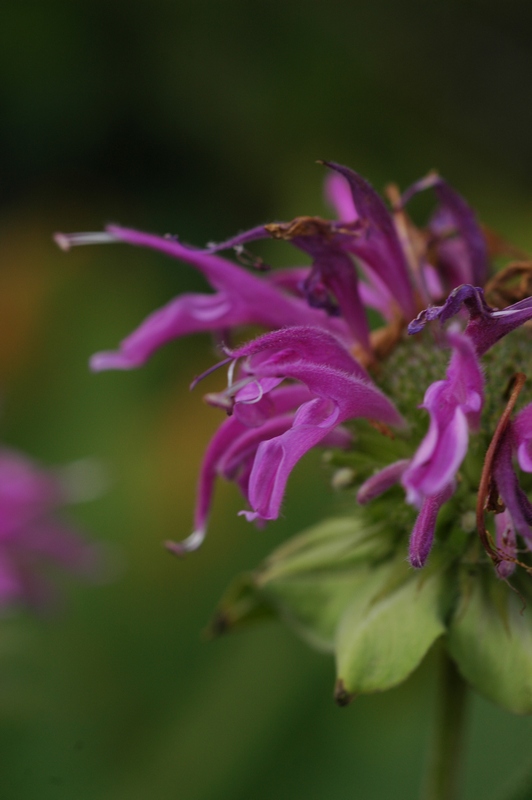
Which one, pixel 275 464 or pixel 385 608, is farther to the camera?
pixel 385 608

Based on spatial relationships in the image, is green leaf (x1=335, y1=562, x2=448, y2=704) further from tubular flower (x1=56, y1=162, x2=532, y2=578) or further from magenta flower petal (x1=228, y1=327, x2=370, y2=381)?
magenta flower petal (x1=228, y1=327, x2=370, y2=381)

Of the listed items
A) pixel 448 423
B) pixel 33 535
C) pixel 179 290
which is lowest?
pixel 179 290

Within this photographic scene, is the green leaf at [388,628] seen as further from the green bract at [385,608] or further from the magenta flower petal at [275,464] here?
the magenta flower petal at [275,464]

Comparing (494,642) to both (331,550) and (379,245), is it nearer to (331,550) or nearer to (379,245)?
(331,550)

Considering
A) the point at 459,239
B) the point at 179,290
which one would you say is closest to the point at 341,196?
the point at 459,239

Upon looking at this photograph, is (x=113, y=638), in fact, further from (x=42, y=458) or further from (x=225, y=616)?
(x=225, y=616)

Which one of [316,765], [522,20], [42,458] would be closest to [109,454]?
[42,458]
